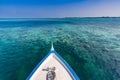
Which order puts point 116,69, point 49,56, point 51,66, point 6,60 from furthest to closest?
point 6,60 → point 116,69 → point 49,56 → point 51,66

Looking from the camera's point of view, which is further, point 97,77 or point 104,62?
point 104,62

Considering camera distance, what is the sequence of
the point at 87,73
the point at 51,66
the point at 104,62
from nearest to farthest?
the point at 51,66 < the point at 87,73 < the point at 104,62

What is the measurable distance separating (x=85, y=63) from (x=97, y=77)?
1865mm

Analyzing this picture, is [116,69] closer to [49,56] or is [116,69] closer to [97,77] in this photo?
[97,77]

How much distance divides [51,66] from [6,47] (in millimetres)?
9278

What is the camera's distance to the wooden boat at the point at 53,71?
26.7 feet

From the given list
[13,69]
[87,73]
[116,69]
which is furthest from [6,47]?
[116,69]

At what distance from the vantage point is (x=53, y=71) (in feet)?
27.7

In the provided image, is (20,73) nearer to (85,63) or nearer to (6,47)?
(85,63)

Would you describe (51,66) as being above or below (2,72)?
above

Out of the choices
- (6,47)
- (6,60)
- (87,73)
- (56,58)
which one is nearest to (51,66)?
(56,58)

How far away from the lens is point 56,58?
941 cm

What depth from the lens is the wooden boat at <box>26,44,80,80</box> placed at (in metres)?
8.13

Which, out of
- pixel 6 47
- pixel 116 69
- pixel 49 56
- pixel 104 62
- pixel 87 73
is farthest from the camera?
pixel 6 47
